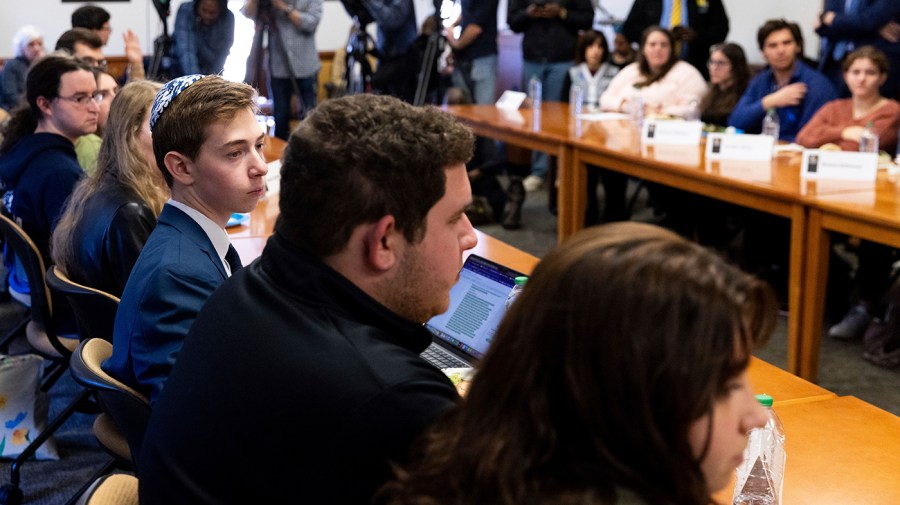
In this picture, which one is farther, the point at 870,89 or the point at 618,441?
the point at 870,89

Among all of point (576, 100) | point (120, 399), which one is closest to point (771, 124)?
point (576, 100)

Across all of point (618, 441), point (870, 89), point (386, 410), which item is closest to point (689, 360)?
point (618, 441)

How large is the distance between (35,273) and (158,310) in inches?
43.8

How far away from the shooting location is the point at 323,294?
1061mm

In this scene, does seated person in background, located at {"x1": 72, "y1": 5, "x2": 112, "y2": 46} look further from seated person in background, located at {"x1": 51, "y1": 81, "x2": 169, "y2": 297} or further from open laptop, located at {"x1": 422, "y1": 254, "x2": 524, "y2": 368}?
open laptop, located at {"x1": 422, "y1": 254, "x2": 524, "y2": 368}

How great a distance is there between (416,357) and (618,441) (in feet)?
1.00

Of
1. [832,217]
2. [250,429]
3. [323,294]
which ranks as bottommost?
[832,217]

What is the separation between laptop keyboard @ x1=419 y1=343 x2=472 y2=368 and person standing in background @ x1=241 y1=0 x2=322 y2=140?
5084 mm

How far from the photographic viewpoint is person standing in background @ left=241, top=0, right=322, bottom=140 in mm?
6871

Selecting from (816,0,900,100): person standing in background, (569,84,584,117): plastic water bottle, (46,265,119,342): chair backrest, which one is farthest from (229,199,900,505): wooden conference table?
(569,84,584,117): plastic water bottle

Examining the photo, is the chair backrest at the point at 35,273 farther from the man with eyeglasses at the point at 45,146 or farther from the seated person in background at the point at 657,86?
the seated person in background at the point at 657,86

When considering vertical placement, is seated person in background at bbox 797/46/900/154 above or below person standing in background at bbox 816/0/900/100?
below

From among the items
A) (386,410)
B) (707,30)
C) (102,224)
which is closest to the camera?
(386,410)

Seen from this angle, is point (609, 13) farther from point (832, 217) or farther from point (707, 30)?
point (832, 217)
